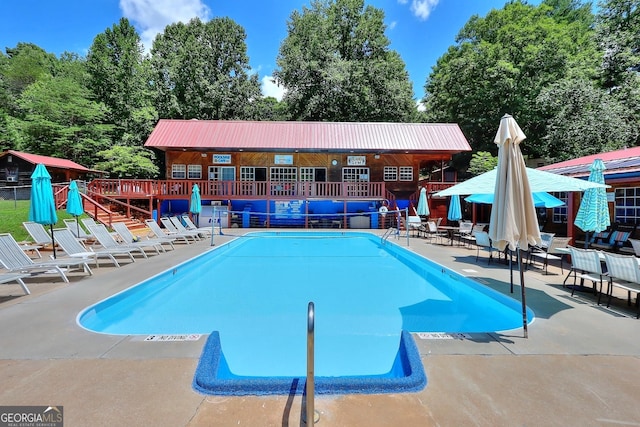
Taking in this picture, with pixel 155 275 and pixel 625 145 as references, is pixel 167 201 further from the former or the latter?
pixel 625 145

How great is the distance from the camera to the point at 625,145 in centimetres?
1773

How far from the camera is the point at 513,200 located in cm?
468

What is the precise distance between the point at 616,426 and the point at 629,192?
13.2 metres

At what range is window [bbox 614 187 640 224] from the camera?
11683 mm

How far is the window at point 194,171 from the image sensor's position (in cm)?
2195

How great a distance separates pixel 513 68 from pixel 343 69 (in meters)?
13.9

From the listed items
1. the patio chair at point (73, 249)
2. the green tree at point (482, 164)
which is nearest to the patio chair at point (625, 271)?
the patio chair at point (73, 249)

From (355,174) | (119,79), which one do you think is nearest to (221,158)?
(355,174)

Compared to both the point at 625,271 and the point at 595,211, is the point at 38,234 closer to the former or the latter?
the point at 625,271

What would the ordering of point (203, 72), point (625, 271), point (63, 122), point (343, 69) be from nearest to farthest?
point (625, 271) < point (63, 122) < point (343, 69) < point (203, 72)

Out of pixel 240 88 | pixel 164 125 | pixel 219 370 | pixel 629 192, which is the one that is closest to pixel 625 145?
pixel 629 192

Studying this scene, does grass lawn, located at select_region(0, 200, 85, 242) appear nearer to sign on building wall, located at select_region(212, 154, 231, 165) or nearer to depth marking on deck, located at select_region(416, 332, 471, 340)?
sign on building wall, located at select_region(212, 154, 231, 165)

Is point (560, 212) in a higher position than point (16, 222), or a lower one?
higher

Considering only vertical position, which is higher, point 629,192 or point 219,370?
point 629,192
